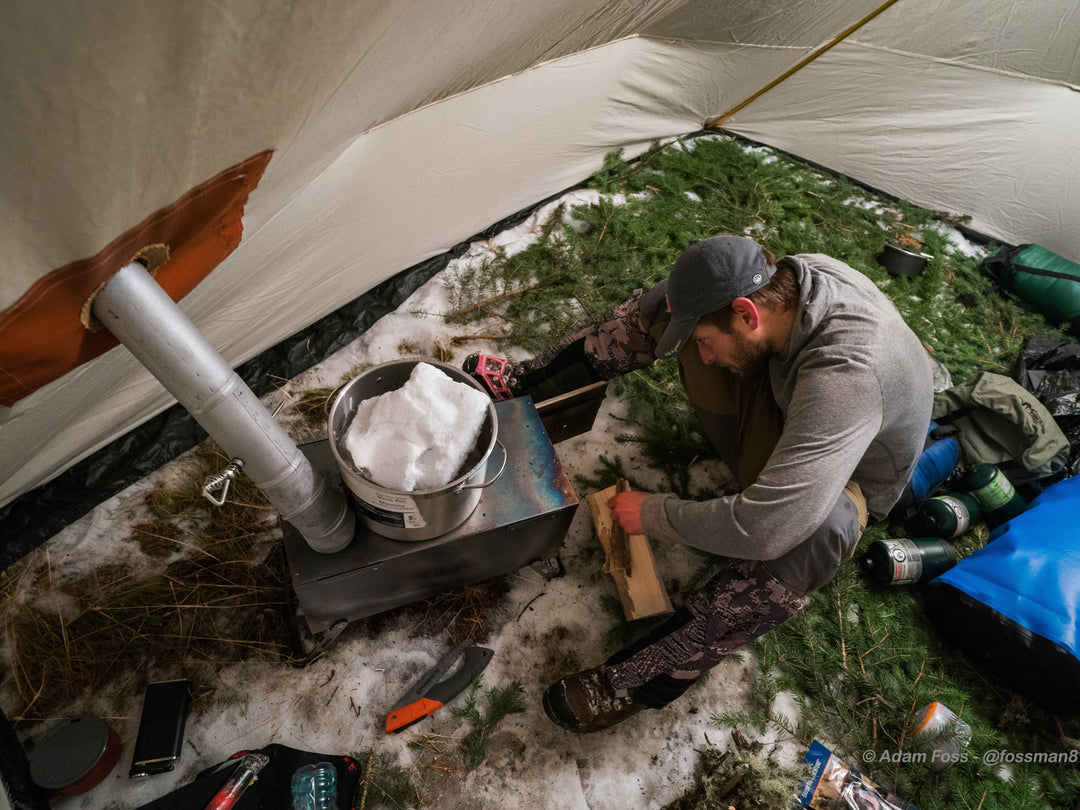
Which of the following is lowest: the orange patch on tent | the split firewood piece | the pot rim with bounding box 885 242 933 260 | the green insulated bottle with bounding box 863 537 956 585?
the green insulated bottle with bounding box 863 537 956 585

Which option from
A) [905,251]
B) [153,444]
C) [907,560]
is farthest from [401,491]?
[905,251]

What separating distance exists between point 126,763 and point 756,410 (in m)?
2.54

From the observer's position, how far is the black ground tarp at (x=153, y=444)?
7.07ft

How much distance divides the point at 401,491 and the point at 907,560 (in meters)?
2.26

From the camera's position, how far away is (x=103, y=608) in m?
2.03

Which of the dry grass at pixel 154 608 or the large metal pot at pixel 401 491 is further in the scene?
the dry grass at pixel 154 608

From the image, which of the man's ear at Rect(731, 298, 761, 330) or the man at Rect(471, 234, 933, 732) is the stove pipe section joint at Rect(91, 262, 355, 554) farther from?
the man's ear at Rect(731, 298, 761, 330)

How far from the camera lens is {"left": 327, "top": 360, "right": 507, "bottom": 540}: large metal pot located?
1.40m

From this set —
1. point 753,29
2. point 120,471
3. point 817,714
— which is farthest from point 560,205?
point 817,714

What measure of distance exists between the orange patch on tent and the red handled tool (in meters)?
1.58

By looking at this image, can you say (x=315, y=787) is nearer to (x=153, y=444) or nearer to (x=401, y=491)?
(x=401, y=491)

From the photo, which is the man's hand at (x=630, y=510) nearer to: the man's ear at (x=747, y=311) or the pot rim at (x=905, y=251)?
the man's ear at (x=747, y=311)

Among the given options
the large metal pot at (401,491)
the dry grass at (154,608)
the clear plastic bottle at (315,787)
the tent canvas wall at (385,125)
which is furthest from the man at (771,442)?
the dry grass at (154,608)

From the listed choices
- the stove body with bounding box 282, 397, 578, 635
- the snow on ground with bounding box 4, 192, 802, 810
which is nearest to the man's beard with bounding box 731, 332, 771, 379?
the stove body with bounding box 282, 397, 578, 635
